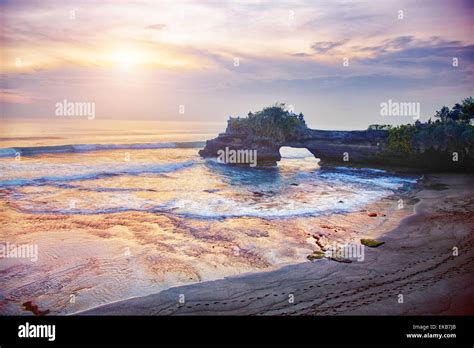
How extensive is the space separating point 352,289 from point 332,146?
17.2 m

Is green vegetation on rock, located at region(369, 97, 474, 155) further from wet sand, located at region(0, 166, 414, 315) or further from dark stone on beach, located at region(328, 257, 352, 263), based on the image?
dark stone on beach, located at region(328, 257, 352, 263)

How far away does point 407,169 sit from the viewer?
57.8 feet

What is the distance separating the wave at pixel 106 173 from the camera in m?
12.4

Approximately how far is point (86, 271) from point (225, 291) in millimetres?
2282

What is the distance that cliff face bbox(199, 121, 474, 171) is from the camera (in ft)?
60.2

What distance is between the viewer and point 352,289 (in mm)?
4406

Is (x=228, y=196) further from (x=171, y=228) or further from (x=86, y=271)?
(x=86, y=271)

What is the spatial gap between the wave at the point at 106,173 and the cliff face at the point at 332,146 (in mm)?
3980

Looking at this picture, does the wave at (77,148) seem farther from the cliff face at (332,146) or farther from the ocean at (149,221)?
the cliff face at (332,146)

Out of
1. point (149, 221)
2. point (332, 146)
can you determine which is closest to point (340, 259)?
point (149, 221)

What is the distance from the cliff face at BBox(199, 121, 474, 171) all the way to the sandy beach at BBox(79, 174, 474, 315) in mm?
12631

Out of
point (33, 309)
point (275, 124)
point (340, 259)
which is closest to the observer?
point (33, 309)

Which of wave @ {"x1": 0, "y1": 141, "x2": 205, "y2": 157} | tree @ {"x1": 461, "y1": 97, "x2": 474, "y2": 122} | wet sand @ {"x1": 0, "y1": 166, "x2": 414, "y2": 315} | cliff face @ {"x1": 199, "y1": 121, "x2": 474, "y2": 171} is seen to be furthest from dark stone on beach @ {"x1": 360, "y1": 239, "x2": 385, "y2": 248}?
wave @ {"x1": 0, "y1": 141, "x2": 205, "y2": 157}

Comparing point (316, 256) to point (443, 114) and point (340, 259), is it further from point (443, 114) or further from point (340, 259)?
point (443, 114)
